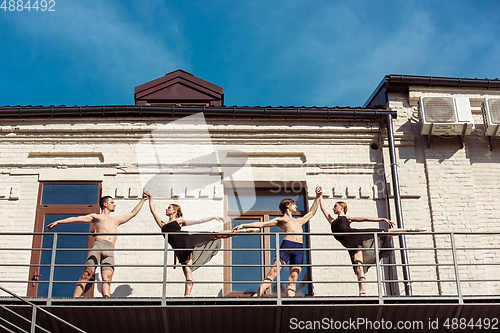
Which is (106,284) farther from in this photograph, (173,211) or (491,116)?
(491,116)

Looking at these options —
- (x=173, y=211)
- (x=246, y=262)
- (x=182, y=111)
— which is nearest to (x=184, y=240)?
(x=173, y=211)

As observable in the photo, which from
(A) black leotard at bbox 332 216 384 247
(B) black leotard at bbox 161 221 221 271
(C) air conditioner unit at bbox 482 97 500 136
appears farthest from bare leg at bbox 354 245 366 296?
(C) air conditioner unit at bbox 482 97 500 136

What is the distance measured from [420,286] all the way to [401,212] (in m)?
1.37

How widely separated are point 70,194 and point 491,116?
27.0 feet

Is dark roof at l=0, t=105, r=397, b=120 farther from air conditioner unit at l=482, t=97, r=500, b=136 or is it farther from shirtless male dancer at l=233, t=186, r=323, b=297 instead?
shirtless male dancer at l=233, t=186, r=323, b=297

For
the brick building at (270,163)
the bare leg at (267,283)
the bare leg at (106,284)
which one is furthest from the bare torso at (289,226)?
the bare leg at (106,284)

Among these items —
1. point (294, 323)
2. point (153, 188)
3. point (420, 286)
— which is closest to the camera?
point (294, 323)

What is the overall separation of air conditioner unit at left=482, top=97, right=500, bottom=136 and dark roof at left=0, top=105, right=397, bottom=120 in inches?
68.3

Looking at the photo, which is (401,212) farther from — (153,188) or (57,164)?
(57,164)

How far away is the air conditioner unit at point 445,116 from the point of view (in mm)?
11594

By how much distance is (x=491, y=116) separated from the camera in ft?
38.5

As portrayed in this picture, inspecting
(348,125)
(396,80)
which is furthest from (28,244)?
(396,80)

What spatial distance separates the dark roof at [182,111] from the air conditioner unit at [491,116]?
1736mm

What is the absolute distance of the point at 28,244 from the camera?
36.0ft
